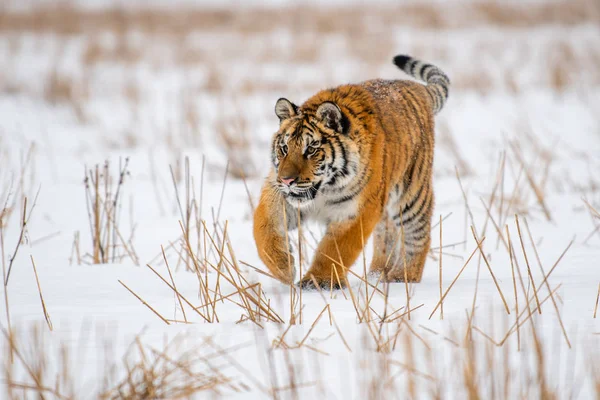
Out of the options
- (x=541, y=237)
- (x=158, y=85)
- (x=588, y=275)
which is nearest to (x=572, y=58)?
(x=158, y=85)

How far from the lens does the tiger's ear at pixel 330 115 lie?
3.60m

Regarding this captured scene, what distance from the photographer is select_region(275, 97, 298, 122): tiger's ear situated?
377 centimetres

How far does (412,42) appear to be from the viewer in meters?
15.0

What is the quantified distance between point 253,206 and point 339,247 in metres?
1.24

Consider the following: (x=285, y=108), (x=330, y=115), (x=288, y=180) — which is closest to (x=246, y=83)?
(x=285, y=108)

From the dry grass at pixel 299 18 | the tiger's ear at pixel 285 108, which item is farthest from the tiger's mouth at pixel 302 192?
the dry grass at pixel 299 18

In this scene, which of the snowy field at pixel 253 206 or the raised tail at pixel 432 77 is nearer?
the snowy field at pixel 253 206

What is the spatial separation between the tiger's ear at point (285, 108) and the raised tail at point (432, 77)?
1.16m

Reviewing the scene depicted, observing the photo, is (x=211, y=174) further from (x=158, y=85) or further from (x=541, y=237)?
(x=158, y=85)

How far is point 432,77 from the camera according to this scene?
188 inches

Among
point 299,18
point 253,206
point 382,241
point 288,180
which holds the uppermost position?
point 299,18

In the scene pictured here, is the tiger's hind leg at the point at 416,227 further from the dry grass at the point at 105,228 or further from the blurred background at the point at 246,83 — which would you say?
the dry grass at the point at 105,228

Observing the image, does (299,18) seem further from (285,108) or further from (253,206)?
(285,108)

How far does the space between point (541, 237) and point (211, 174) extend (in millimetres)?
3842
